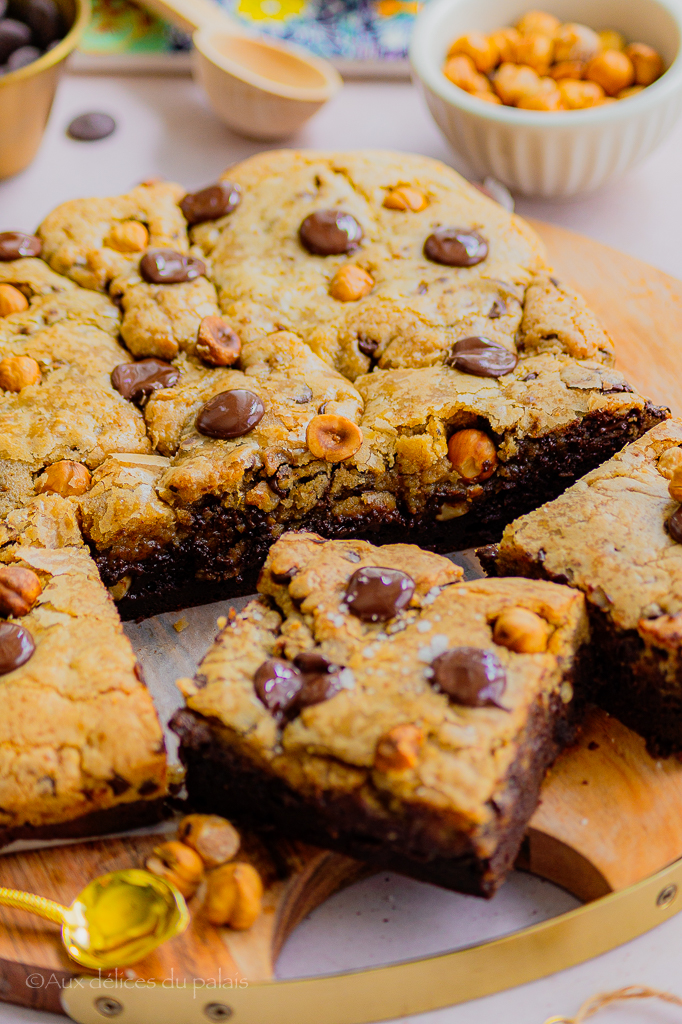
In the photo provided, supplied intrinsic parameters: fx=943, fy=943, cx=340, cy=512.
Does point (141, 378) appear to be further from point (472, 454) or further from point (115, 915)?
point (115, 915)

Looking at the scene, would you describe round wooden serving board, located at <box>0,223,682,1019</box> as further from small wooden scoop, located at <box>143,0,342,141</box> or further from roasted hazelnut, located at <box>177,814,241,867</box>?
small wooden scoop, located at <box>143,0,342,141</box>

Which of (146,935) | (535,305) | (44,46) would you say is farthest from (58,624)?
(44,46)

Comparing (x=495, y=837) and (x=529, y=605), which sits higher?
(x=529, y=605)

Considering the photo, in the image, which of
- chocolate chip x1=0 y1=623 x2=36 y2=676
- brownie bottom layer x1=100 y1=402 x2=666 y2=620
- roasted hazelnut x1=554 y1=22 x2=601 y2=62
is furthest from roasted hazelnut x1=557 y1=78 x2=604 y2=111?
chocolate chip x1=0 y1=623 x2=36 y2=676

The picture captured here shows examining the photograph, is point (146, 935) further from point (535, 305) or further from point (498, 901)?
point (535, 305)

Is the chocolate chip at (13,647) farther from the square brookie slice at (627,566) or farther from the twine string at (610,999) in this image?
the twine string at (610,999)
